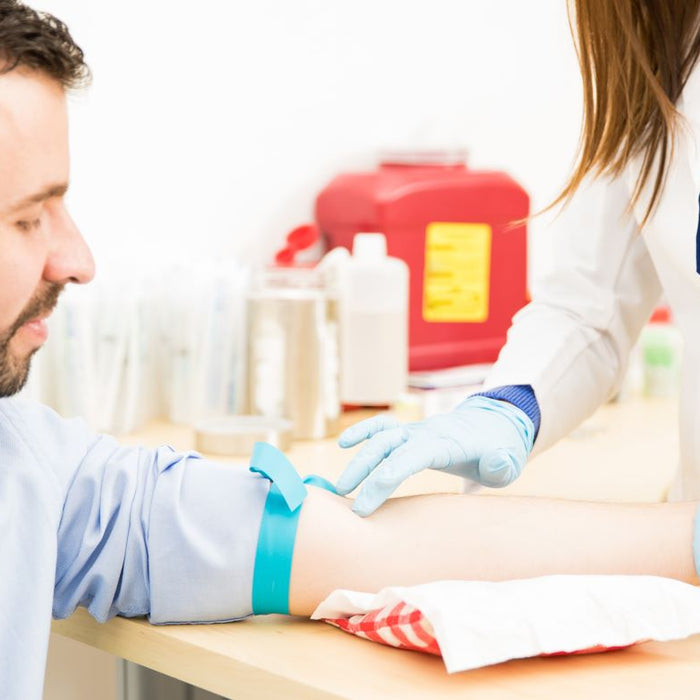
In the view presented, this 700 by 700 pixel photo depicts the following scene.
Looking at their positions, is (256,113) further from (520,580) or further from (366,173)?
(520,580)

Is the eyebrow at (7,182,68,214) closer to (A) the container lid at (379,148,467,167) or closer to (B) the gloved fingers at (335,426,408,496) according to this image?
(B) the gloved fingers at (335,426,408,496)

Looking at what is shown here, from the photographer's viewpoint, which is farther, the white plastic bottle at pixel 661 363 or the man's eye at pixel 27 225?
the white plastic bottle at pixel 661 363

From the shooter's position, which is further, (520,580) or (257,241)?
(257,241)

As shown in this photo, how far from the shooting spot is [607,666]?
91cm

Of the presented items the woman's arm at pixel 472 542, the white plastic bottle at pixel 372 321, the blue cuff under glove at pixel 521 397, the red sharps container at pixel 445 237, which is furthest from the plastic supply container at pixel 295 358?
the woman's arm at pixel 472 542

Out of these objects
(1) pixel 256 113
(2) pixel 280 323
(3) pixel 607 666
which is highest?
(1) pixel 256 113

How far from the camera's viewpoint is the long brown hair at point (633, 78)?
50.2 inches

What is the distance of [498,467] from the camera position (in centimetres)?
→ 116

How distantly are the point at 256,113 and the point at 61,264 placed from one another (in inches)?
40.8

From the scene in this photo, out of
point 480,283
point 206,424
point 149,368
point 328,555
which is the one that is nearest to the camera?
point 328,555

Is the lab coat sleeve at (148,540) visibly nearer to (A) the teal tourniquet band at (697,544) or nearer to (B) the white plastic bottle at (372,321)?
(A) the teal tourniquet band at (697,544)

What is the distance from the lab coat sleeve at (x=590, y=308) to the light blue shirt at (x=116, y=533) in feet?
1.52

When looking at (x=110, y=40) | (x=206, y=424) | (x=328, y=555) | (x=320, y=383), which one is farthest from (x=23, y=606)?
(x=110, y=40)

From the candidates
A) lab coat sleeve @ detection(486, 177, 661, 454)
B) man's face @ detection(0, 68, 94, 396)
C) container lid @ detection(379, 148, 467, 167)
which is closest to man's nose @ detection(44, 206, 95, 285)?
man's face @ detection(0, 68, 94, 396)
